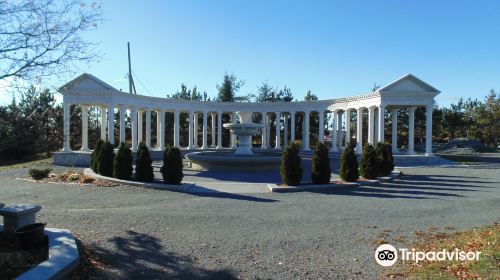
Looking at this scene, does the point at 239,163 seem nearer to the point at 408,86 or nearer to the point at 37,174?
the point at 37,174

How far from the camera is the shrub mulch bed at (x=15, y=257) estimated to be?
6.39 metres

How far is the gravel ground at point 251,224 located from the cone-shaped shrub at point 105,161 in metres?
2.80

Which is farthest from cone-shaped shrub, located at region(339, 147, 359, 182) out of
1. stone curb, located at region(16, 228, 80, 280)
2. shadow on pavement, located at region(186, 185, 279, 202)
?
stone curb, located at region(16, 228, 80, 280)

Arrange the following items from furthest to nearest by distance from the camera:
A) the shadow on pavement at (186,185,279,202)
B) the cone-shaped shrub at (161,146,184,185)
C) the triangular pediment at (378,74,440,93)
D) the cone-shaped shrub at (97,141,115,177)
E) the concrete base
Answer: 1. the triangular pediment at (378,74,440,93)
2. the cone-shaped shrub at (97,141,115,177)
3. the cone-shaped shrub at (161,146,184,185)
4. the shadow on pavement at (186,185,279,202)
5. the concrete base

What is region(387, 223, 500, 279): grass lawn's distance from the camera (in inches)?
244

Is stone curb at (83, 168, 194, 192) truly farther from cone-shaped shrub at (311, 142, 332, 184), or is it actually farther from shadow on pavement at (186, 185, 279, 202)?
cone-shaped shrub at (311, 142, 332, 184)

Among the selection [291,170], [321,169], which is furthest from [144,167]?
[321,169]

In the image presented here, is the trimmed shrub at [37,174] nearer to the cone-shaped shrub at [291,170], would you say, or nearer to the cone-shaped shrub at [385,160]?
the cone-shaped shrub at [291,170]

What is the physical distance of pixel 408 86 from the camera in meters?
33.8

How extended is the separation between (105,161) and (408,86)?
86.2ft

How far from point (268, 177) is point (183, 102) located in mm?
21943

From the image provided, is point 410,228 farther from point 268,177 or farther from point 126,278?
point 268,177

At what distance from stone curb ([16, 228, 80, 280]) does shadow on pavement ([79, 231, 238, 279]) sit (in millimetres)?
477

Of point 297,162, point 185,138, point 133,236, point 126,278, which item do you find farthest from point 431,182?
point 185,138
